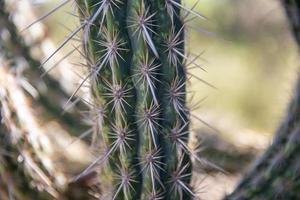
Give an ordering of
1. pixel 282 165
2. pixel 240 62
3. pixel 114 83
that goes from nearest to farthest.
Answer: pixel 114 83, pixel 282 165, pixel 240 62

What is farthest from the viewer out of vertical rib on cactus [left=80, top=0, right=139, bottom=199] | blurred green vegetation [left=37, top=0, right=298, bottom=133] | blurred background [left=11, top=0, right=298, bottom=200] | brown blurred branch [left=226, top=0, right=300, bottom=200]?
blurred green vegetation [left=37, top=0, right=298, bottom=133]

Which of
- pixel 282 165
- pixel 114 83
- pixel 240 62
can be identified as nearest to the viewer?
pixel 114 83

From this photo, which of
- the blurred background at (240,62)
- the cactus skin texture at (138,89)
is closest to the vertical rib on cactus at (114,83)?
the cactus skin texture at (138,89)

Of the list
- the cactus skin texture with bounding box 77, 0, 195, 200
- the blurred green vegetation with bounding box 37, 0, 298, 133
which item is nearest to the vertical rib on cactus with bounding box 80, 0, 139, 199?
the cactus skin texture with bounding box 77, 0, 195, 200

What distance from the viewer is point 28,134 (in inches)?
93.8

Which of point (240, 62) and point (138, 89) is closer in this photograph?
point (138, 89)

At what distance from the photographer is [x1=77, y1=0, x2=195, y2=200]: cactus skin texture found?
176cm

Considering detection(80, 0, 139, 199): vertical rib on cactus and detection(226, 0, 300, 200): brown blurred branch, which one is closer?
detection(80, 0, 139, 199): vertical rib on cactus

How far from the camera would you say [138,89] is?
180 centimetres

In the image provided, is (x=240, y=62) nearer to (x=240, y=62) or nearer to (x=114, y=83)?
(x=240, y=62)

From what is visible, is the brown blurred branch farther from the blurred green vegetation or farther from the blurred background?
the blurred green vegetation

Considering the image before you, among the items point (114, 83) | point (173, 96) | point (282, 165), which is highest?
point (114, 83)

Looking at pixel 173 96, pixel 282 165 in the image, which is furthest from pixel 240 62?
pixel 173 96

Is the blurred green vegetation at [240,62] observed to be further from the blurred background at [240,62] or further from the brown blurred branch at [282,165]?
the brown blurred branch at [282,165]
